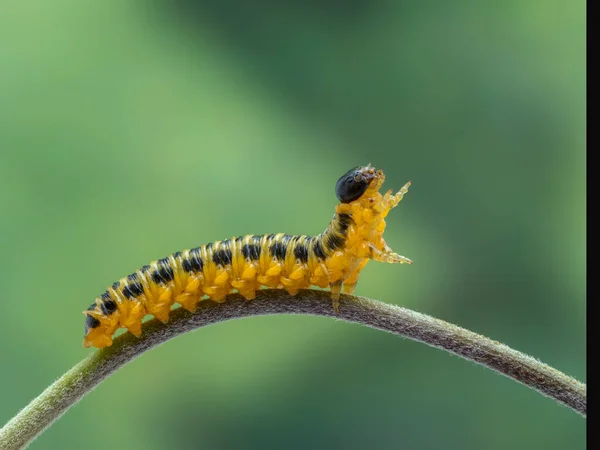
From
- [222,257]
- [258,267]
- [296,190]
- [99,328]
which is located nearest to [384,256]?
[258,267]

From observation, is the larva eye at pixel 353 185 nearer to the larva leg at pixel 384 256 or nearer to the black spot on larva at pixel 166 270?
the larva leg at pixel 384 256

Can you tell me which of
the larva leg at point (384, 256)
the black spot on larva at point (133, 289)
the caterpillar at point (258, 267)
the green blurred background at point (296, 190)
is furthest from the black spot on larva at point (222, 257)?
the green blurred background at point (296, 190)

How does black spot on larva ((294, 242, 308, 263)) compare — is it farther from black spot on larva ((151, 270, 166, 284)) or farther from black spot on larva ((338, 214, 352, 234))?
black spot on larva ((151, 270, 166, 284))

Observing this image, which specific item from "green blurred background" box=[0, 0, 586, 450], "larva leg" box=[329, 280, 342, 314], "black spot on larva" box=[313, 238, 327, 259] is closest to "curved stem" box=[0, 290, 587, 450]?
"larva leg" box=[329, 280, 342, 314]

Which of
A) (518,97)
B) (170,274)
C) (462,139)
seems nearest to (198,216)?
(462,139)

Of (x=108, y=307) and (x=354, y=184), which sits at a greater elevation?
(x=354, y=184)

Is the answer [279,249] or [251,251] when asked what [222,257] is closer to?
[251,251]
